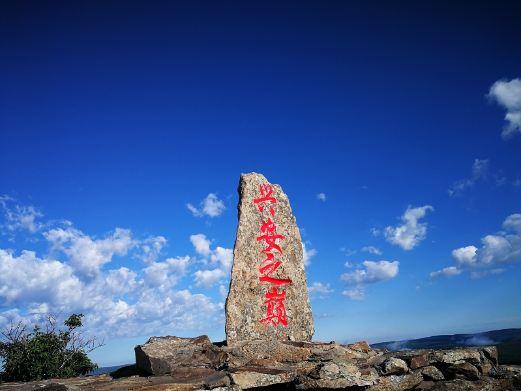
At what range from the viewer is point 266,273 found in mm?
12812

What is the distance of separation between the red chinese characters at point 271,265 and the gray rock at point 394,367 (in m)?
4.06

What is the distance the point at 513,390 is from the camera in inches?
357

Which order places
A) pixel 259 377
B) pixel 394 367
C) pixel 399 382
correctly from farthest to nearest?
pixel 394 367 < pixel 399 382 < pixel 259 377

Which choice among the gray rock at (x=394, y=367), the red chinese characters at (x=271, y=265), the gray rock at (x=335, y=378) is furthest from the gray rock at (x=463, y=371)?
the red chinese characters at (x=271, y=265)

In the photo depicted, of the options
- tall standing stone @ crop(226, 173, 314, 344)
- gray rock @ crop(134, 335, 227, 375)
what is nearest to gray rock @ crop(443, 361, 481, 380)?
tall standing stone @ crop(226, 173, 314, 344)

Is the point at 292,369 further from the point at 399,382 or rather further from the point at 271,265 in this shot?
the point at 271,265

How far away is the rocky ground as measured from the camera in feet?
26.5

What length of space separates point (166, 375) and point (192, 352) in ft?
3.55

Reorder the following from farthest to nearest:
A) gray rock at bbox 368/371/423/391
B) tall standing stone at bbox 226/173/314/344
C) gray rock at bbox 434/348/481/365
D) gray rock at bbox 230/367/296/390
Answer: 1. tall standing stone at bbox 226/173/314/344
2. gray rock at bbox 434/348/481/365
3. gray rock at bbox 368/371/423/391
4. gray rock at bbox 230/367/296/390

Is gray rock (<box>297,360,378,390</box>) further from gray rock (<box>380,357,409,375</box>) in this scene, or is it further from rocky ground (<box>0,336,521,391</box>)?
gray rock (<box>380,357,409,375</box>)

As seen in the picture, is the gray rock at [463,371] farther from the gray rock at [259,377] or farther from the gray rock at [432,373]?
the gray rock at [259,377]

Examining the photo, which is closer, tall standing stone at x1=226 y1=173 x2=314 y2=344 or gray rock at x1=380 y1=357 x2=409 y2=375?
gray rock at x1=380 y1=357 x2=409 y2=375

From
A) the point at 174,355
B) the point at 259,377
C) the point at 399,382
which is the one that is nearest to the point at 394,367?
the point at 399,382

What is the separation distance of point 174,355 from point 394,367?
534cm
